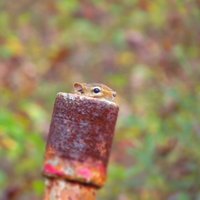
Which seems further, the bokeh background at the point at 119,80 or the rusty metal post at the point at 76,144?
the bokeh background at the point at 119,80

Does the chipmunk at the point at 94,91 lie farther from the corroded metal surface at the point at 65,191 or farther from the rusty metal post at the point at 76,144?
the corroded metal surface at the point at 65,191

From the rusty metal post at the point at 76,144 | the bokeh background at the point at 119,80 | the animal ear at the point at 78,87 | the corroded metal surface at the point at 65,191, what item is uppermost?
the bokeh background at the point at 119,80

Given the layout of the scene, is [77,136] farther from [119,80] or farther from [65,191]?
[119,80]

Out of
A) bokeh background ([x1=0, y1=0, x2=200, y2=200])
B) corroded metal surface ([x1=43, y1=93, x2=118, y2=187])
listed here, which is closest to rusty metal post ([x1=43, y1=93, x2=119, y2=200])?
corroded metal surface ([x1=43, y1=93, x2=118, y2=187])

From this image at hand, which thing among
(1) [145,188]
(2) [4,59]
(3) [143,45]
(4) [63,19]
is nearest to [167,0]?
(3) [143,45]

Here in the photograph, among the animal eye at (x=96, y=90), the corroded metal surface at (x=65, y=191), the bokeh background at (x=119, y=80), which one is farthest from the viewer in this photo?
the bokeh background at (x=119, y=80)

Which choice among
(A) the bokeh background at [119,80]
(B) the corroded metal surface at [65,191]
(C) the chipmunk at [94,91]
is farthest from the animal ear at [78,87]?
(A) the bokeh background at [119,80]

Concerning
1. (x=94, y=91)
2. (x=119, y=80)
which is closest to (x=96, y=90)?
(x=94, y=91)

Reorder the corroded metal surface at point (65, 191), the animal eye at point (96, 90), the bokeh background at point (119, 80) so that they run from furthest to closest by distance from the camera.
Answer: the bokeh background at point (119, 80)
the animal eye at point (96, 90)
the corroded metal surface at point (65, 191)
